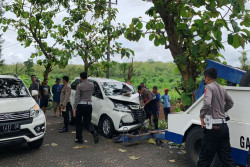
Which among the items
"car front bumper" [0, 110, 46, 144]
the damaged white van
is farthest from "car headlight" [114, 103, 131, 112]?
"car front bumper" [0, 110, 46, 144]

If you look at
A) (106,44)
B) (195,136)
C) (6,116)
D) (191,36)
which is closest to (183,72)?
(191,36)

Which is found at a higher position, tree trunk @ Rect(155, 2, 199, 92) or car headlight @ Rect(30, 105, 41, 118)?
tree trunk @ Rect(155, 2, 199, 92)

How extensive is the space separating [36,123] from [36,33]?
743cm

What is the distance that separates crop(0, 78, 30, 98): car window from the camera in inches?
227

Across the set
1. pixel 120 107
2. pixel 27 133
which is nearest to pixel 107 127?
pixel 120 107

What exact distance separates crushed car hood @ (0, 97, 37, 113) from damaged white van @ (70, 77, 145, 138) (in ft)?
7.36

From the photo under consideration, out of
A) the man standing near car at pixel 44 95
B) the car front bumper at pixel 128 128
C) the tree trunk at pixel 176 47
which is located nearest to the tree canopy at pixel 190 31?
the tree trunk at pixel 176 47

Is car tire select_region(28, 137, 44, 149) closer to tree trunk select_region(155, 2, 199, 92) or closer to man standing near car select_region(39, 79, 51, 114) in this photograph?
tree trunk select_region(155, 2, 199, 92)

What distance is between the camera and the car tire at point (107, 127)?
22.6ft

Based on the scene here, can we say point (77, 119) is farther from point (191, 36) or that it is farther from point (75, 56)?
point (75, 56)

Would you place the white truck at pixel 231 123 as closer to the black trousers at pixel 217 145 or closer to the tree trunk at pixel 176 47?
the black trousers at pixel 217 145

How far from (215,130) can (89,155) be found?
3.06m

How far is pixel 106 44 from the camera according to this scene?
12.0 meters

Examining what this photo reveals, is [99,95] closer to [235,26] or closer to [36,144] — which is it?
[36,144]
